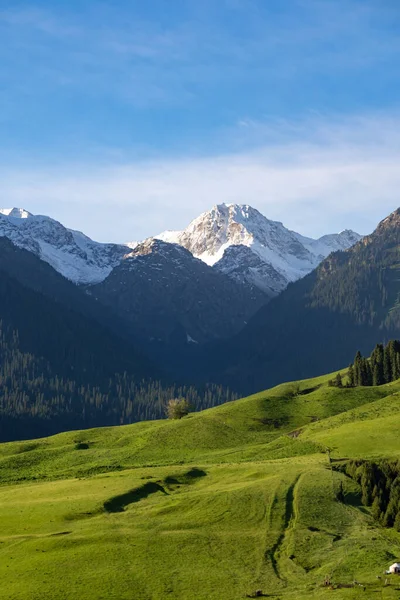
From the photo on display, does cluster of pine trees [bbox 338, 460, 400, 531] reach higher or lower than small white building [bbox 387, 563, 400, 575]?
higher

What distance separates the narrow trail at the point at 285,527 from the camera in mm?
74519

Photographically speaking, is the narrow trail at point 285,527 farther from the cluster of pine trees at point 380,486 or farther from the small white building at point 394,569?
the small white building at point 394,569

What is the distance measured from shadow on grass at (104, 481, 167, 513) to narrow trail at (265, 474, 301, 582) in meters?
17.7

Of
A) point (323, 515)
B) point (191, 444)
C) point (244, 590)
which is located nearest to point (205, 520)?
point (323, 515)

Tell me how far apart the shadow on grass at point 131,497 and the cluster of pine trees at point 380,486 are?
26.7 meters

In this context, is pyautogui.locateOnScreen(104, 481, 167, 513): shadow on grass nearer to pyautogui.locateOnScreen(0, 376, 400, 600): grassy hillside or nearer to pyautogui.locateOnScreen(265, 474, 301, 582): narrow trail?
pyautogui.locateOnScreen(0, 376, 400, 600): grassy hillside

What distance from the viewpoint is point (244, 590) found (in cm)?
6681

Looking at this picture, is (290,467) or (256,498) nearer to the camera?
(256,498)

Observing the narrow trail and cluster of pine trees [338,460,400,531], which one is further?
cluster of pine trees [338,460,400,531]

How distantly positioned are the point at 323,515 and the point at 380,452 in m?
30.5

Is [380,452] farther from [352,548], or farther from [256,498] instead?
[352,548]

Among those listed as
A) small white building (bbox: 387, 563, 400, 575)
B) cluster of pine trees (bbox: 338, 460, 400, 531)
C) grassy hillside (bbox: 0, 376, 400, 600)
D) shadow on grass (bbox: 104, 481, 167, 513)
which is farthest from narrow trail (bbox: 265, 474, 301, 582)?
shadow on grass (bbox: 104, 481, 167, 513)

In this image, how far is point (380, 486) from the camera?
95.7 m

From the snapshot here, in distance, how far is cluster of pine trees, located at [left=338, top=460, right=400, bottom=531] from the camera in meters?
88.1
